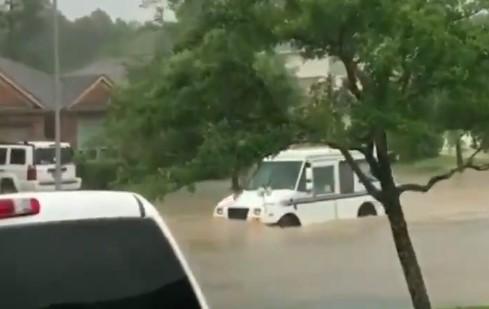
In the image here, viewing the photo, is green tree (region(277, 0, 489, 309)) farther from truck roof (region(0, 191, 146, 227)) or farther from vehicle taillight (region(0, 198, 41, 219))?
vehicle taillight (region(0, 198, 41, 219))

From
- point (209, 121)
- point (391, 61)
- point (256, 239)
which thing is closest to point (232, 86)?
point (209, 121)

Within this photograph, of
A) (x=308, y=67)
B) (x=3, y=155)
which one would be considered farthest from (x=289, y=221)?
(x=308, y=67)

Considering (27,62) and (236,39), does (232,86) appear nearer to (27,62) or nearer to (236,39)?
(236,39)

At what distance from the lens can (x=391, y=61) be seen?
8.97m

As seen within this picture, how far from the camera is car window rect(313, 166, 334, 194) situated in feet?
79.6

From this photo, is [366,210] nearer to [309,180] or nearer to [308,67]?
[309,180]

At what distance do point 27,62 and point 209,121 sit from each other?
32.0 meters

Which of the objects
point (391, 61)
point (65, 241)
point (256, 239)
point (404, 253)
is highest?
point (391, 61)

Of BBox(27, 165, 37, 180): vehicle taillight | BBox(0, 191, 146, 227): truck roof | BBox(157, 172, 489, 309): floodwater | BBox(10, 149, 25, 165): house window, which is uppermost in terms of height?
BBox(0, 191, 146, 227): truck roof

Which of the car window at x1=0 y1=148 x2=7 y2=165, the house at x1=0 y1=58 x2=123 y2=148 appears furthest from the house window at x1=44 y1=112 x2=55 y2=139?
the car window at x1=0 y1=148 x2=7 y2=165

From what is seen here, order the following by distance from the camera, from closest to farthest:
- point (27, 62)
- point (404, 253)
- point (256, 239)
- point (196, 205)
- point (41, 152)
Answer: point (404, 253) → point (256, 239) → point (196, 205) → point (41, 152) → point (27, 62)

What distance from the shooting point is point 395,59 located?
8984mm

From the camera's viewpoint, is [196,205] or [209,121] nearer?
[209,121]

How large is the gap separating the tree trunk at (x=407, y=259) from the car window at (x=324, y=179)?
13899 millimetres
